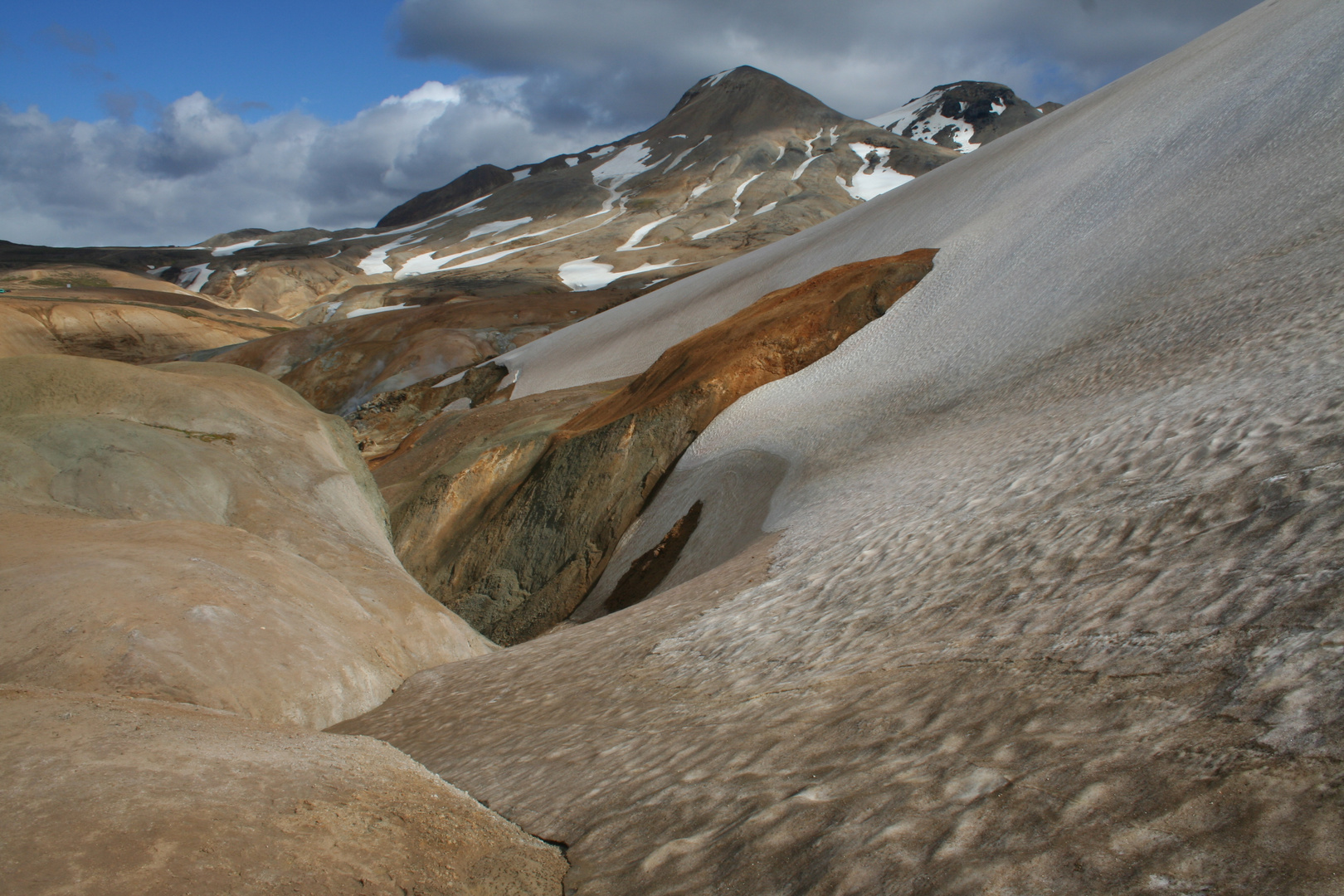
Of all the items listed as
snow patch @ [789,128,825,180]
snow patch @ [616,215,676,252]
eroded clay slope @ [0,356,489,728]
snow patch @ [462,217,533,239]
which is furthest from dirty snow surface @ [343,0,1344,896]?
snow patch @ [462,217,533,239]

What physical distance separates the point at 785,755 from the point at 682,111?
140 meters

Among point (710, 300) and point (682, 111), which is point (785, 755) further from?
point (682, 111)

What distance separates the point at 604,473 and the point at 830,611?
1001 centimetres

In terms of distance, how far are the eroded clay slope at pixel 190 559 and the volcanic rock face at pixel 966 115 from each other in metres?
135

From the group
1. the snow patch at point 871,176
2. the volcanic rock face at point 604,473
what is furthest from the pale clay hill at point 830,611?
the snow patch at point 871,176

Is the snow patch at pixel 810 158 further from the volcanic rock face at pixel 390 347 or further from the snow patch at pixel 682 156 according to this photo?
the volcanic rock face at pixel 390 347

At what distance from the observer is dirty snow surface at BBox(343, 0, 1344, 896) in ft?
7.82

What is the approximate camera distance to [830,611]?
5234 mm

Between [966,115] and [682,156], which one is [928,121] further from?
[682,156]

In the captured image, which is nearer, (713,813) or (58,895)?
(58,895)

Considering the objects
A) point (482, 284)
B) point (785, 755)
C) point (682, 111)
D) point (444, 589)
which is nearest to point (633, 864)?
point (785, 755)

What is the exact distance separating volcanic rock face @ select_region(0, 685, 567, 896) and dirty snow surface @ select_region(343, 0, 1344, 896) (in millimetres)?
371

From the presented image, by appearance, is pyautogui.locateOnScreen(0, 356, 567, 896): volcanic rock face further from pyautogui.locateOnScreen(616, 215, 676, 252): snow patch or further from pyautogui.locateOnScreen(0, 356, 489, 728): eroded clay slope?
pyautogui.locateOnScreen(616, 215, 676, 252): snow patch

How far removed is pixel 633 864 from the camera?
2941 millimetres
